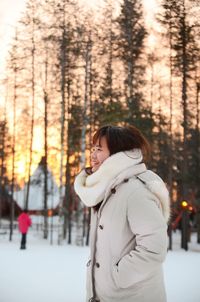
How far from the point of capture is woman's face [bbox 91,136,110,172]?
7.83ft

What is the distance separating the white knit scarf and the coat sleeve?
0.16m

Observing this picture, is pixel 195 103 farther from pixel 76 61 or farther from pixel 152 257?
pixel 152 257

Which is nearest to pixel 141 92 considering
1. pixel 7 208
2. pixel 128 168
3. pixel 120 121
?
pixel 120 121

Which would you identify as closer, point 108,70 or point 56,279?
point 56,279

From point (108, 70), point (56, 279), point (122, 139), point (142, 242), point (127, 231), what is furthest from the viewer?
point (108, 70)

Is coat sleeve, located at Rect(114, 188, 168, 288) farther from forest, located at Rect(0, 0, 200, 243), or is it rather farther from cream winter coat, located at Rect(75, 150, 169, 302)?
forest, located at Rect(0, 0, 200, 243)

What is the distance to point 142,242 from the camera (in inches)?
82.2

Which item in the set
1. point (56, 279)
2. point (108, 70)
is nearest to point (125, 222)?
point (56, 279)

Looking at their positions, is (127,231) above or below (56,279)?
above

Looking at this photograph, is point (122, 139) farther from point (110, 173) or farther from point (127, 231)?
point (127, 231)

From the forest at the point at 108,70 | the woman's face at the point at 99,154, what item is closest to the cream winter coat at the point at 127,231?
the woman's face at the point at 99,154

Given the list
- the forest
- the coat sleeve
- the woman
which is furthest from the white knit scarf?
the forest

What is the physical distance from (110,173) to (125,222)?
29cm

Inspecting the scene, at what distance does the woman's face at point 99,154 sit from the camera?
239cm
